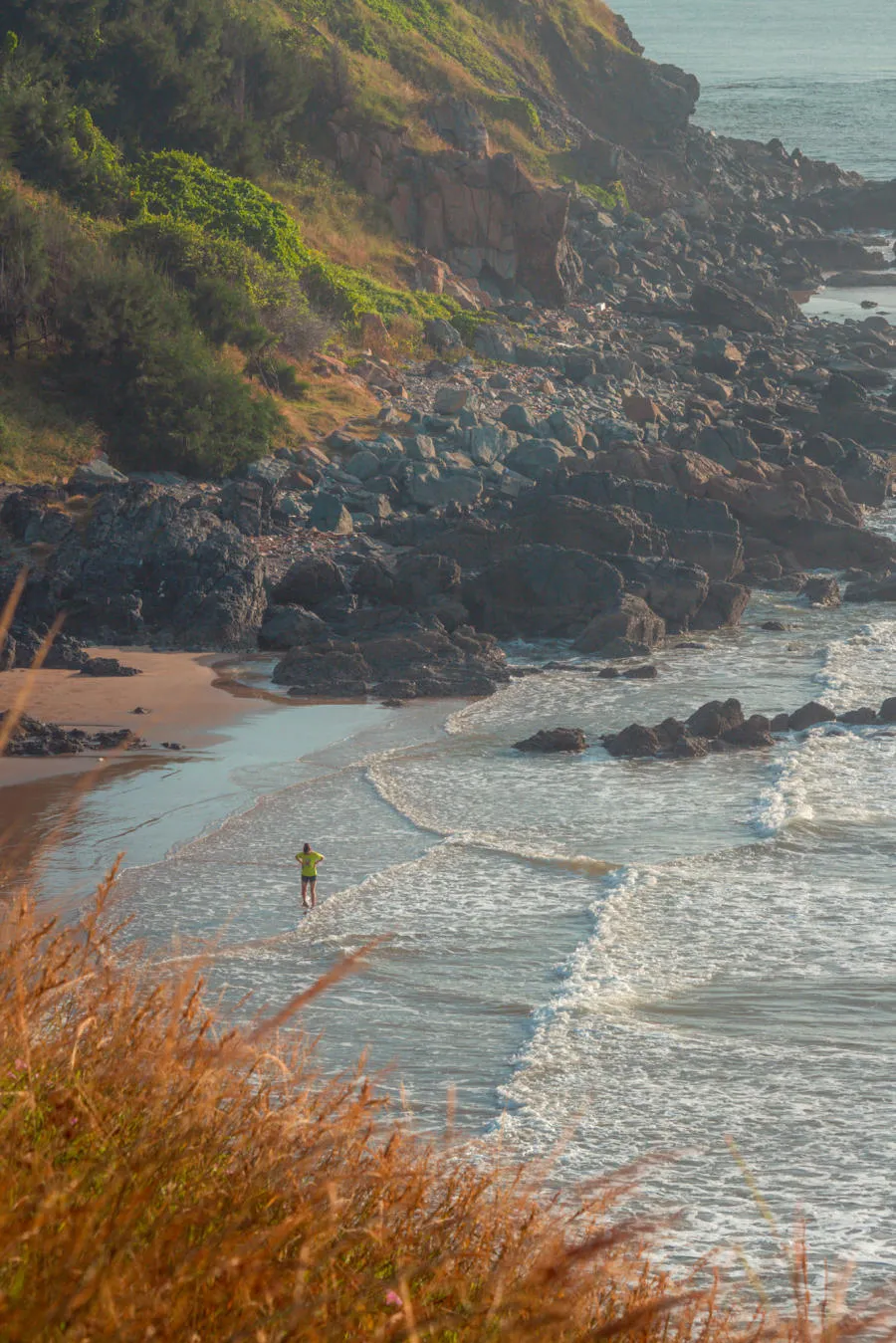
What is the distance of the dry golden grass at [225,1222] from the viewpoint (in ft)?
9.23

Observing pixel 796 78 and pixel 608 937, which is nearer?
pixel 608 937

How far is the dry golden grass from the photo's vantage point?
2812 millimetres

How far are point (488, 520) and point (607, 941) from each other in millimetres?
13872

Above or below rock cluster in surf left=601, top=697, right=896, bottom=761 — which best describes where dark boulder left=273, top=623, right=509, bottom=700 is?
above

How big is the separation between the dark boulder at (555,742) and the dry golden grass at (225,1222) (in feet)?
43.9

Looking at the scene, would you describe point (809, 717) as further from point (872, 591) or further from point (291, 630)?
point (872, 591)

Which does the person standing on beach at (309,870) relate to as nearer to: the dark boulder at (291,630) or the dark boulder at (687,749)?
the dark boulder at (687,749)

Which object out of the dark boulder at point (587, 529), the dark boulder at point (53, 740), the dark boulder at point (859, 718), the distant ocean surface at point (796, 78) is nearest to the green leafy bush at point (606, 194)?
the distant ocean surface at point (796, 78)

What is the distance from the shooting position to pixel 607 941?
1222 cm

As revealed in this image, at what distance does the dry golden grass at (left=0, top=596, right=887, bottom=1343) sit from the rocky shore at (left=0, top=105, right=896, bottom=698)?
1562 centimetres

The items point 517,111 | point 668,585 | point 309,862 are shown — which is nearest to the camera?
point 309,862

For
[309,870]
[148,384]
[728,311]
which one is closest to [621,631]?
[148,384]

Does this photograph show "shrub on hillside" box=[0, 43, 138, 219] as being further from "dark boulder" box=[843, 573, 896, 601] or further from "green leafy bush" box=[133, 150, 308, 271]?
"dark boulder" box=[843, 573, 896, 601]

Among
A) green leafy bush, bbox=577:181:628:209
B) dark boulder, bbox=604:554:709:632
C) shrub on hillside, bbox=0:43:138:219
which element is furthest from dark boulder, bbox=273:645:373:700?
green leafy bush, bbox=577:181:628:209
